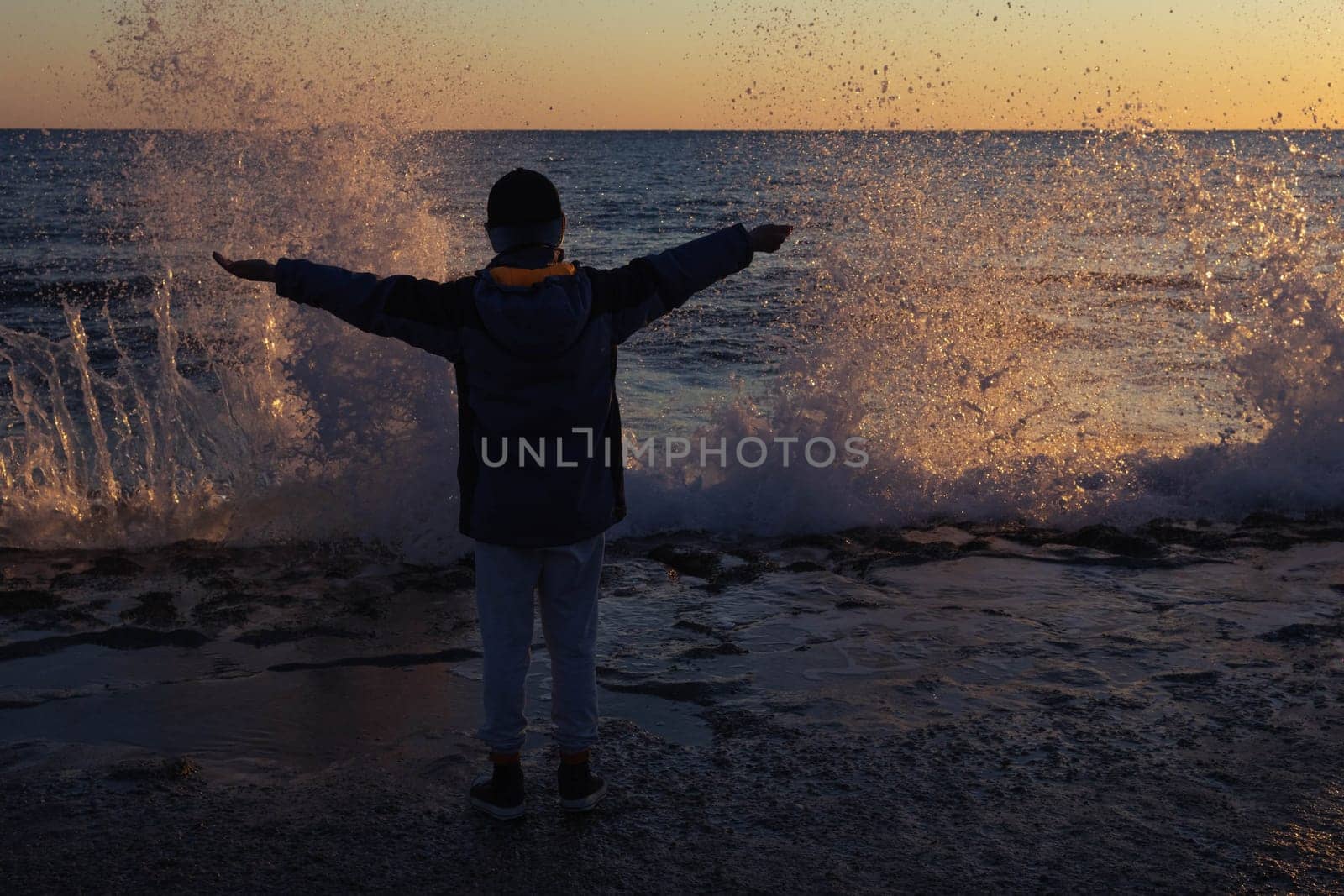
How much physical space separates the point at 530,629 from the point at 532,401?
667 millimetres

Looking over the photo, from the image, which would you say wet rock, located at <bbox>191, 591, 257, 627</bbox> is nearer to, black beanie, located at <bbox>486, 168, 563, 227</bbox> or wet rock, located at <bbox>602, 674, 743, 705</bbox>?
wet rock, located at <bbox>602, 674, 743, 705</bbox>

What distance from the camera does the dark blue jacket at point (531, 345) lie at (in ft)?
10.3

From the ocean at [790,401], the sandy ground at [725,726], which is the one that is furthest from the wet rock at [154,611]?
the ocean at [790,401]

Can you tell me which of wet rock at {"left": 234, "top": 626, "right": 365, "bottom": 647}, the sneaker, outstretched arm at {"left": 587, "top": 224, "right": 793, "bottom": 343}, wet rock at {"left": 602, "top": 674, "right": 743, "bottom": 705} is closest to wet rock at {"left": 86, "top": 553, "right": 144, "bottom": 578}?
wet rock at {"left": 234, "top": 626, "right": 365, "bottom": 647}

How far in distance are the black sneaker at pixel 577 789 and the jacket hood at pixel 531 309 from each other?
1.15 meters

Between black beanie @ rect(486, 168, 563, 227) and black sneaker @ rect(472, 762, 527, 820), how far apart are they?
1487mm

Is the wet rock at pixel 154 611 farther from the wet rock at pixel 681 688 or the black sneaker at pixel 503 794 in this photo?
the black sneaker at pixel 503 794

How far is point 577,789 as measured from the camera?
3354 mm

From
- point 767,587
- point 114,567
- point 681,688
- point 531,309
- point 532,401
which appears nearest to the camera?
point 531,309

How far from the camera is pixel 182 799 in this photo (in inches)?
133

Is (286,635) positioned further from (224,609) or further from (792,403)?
(792,403)

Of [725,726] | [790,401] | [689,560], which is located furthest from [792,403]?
[725,726]

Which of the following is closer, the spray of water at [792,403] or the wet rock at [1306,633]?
the wet rock at [1306,633]

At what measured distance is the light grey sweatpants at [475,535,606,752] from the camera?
131 inches
